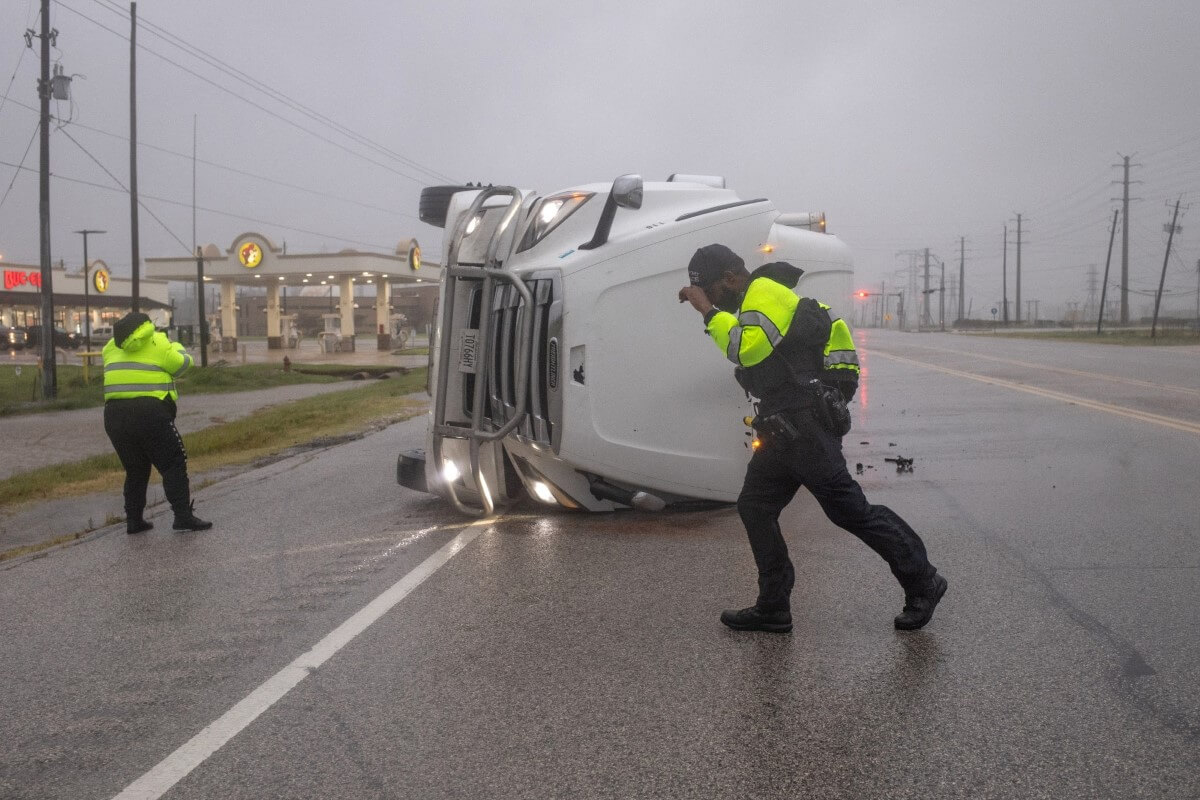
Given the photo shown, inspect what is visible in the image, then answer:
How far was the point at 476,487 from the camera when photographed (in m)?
7.61

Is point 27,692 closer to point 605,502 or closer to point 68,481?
point 605,502

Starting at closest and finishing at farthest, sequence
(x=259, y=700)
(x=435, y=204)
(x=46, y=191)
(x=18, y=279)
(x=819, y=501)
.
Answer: (x=259, y=700)
(x=819, y=501)
(x=435, y=204)
(x=46, y=191)
(x=18, y=279)

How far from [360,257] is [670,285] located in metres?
47.0

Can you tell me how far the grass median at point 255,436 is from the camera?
40.4 feet

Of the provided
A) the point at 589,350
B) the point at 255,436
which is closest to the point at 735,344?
the point at 589,350

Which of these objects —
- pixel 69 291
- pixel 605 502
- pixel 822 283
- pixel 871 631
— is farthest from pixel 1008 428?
pixel 69 291

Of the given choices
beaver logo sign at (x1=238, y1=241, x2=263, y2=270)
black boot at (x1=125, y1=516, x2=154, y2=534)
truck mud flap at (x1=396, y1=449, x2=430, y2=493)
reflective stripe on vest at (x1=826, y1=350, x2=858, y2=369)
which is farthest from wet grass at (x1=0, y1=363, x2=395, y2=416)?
reflective stripe on vest at (x1=826, y1=350, x2=858, y2=369)

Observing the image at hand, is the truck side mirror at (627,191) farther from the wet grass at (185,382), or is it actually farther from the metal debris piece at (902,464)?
the wet grass at (185,382)

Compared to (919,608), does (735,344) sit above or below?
above

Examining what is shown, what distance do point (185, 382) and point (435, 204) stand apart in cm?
2255

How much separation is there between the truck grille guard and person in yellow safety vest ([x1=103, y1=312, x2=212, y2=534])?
200 centimetres

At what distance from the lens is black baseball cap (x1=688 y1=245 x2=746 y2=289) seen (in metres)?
5.06

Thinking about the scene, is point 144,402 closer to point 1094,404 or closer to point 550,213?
point 550,213

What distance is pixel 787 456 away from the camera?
4824mm
